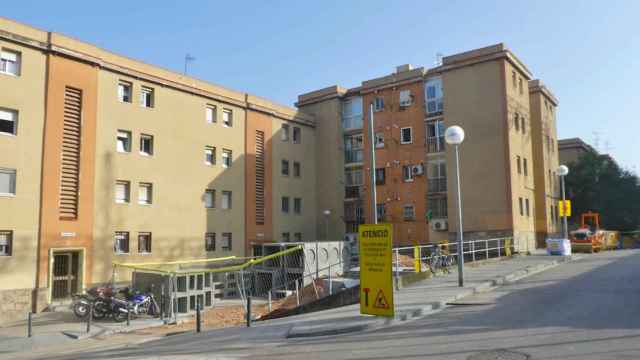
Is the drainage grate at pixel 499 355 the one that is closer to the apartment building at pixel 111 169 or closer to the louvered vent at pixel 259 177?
the apartment building at pixel 111 169

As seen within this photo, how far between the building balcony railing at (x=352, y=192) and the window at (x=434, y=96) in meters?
7.43

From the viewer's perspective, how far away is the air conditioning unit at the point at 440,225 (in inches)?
1273

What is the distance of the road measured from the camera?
8.01 m

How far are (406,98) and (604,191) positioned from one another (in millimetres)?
21709

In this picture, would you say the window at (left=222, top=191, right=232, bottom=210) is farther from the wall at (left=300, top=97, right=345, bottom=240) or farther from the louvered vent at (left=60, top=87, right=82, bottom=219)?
the louvered vent at (left=60, top=87, right=82, bottom=219)

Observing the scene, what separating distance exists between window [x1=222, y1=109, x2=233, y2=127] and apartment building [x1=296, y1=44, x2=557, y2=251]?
352 inches

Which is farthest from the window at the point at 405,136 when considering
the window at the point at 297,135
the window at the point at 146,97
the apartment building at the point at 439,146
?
the window at the point at 146,97

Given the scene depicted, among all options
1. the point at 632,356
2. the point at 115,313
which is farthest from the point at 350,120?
the point at 632,356

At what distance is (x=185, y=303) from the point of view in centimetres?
2031

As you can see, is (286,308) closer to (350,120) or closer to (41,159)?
(41,159)

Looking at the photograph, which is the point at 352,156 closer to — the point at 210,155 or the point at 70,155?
the point at 210,155

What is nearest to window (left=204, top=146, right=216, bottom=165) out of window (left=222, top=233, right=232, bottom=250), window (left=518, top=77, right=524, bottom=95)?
window (left=222, top=233, right=232, bottom=250)

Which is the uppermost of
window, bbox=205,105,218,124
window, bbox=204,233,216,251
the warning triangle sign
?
window, bbox=205,105,218,124

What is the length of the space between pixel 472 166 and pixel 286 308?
59.1 ft
